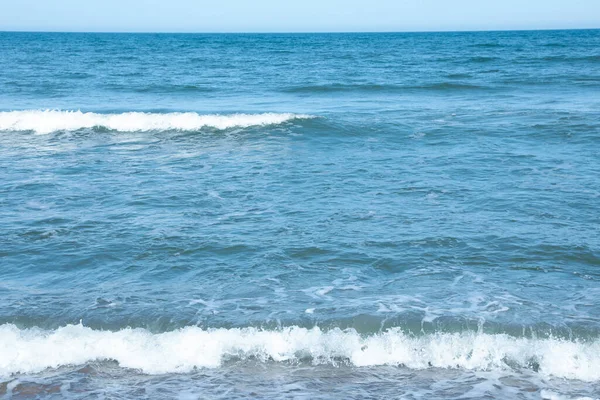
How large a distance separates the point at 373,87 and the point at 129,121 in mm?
12232

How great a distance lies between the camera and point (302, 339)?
7152mm

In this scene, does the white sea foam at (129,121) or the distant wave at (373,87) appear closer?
the white sea foam at (129,121)

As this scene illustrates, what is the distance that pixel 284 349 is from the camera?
704 centimetres

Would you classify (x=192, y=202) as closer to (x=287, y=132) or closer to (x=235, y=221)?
(x=235, y=221)

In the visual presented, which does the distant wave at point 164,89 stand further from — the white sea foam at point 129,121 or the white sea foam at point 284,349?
the white sea foam at point 284,349

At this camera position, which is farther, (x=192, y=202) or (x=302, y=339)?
(x=192, y=202)

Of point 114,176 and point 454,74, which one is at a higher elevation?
point 454,74

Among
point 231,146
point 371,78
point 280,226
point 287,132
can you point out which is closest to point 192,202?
point 280,226

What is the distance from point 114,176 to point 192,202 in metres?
2.90

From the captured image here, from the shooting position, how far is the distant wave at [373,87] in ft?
92.2

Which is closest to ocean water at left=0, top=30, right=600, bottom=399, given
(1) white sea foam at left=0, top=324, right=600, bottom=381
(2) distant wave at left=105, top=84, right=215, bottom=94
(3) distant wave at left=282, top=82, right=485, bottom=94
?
(1) white sea foam at left=0, top=324, right=600, bottom=381

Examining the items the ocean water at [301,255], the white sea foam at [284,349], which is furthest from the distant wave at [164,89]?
the white sea foam at [284,349]

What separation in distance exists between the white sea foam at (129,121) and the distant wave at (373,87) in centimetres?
817

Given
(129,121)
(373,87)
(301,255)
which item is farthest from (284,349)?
(373,87)
